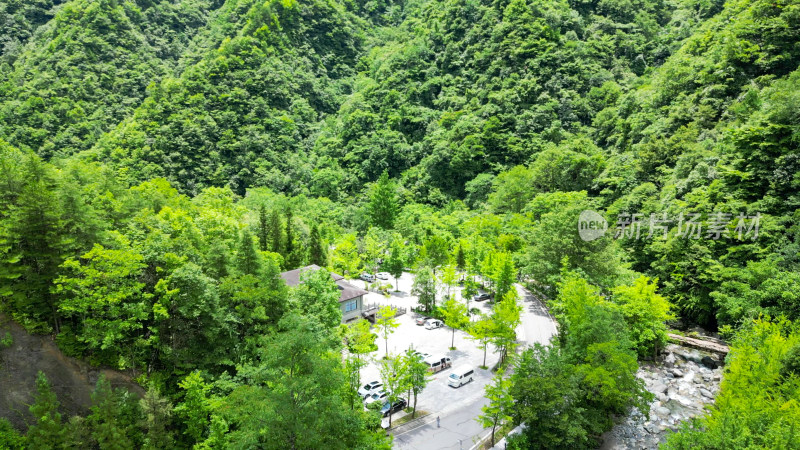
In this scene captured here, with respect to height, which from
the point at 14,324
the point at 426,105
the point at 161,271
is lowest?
the point at 14,324

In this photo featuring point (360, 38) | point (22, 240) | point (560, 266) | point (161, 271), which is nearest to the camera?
point (22, 240)

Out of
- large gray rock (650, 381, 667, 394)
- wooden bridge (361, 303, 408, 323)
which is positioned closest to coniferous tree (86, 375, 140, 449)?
wooden bridge (361, 303, 408, 323)

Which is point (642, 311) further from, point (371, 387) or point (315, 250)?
point (315, 250)

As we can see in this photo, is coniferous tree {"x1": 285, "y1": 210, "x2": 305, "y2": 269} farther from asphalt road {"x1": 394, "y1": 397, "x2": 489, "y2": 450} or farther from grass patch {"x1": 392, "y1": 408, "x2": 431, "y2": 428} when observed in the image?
asphalt road {"x1": 394, "y1": 397, "x2": 489, "y2": 450}

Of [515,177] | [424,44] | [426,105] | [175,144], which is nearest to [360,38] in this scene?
[424,44]

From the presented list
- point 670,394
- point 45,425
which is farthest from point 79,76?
point 670,394

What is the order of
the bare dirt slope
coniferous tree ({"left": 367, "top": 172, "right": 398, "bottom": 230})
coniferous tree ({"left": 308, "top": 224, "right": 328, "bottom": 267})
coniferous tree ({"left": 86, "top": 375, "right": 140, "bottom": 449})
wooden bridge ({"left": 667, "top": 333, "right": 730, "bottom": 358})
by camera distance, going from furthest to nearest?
coniferous tree ({"left": 367, "top": 172, "right": 398, "bottom": 230}), coniferous tree ({"left": 308, "top": 224, "right": 328, "bottom": 267}), wooden bridge ({"left": 667, "top": 333, "right": 730, "bottom": 358}), the bare dirt slope, coniferous tree ({"left": 86, "top": 375, "right": 140, "bottom": 449})

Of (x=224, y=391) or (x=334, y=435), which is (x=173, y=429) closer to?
(x=224, y=391)
